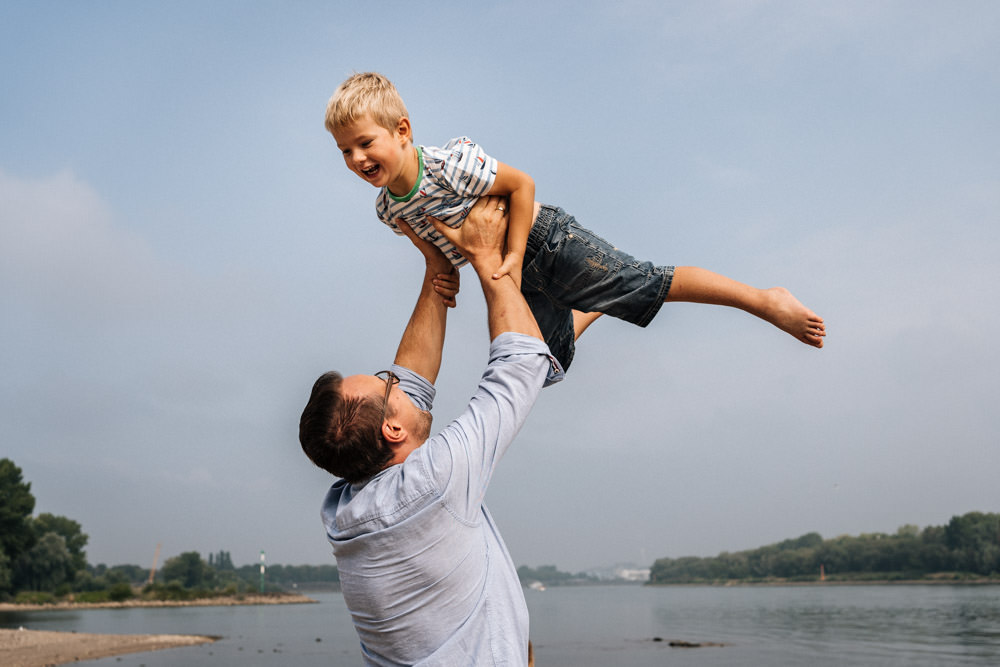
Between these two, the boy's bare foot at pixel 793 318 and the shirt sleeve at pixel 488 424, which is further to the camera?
the boy's bare foot at pixel 793 318

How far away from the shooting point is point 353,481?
2.55m

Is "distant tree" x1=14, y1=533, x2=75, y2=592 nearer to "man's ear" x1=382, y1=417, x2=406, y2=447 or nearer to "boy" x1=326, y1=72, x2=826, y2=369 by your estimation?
"boy" x1=326, y1=72, x2=826, y2=369

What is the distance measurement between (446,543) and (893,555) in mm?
123443

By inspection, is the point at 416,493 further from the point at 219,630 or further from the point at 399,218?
the point at 219,630

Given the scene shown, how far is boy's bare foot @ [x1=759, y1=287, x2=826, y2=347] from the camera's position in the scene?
3436 mm

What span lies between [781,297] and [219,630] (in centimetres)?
7332

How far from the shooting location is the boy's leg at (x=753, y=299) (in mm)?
3387

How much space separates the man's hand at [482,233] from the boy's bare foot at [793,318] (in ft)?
3.97

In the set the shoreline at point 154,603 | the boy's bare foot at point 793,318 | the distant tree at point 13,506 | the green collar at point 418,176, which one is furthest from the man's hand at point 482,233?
the shoreline at point 154,603

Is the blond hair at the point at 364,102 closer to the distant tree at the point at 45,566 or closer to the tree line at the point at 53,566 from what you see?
the tree line at the point at 53,566

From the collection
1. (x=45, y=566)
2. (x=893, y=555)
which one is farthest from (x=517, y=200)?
(x=893, y=555)

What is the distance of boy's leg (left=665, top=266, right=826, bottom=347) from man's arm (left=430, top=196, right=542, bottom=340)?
0.76 meters

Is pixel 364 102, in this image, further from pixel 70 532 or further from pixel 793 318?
pixel 70 532

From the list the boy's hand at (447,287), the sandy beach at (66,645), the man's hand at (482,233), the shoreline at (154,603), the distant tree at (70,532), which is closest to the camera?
the man's hand at (482,233)
